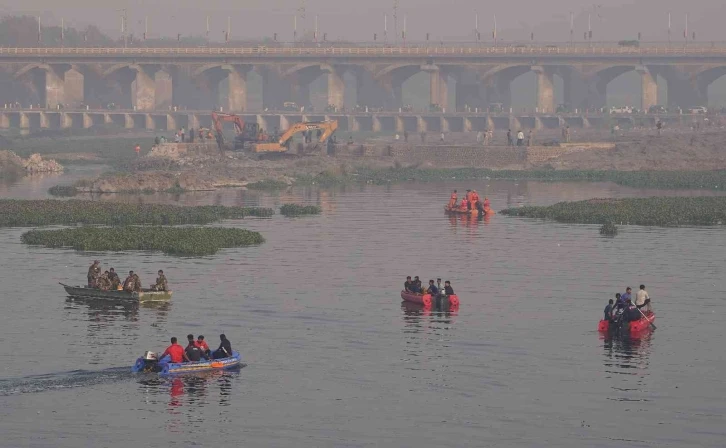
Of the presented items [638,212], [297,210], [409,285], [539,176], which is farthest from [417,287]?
[539,176]

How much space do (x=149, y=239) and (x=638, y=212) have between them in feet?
103

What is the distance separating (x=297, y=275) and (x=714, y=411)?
90.6 feet

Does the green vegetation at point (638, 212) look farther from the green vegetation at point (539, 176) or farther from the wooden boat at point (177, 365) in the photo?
the wooden boat at point (177, 365)

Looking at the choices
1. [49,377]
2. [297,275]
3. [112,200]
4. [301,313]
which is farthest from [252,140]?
[49,377]

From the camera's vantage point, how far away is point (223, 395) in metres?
40.7

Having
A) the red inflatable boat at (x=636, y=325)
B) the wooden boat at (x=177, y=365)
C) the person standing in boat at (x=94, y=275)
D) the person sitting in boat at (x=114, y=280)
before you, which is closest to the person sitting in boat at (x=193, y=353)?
the wooden boat at (x=177, y=365)

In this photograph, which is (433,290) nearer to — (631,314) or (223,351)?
(631,314)

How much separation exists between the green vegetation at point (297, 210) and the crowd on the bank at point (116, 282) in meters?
36.0

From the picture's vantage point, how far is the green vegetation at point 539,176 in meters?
116

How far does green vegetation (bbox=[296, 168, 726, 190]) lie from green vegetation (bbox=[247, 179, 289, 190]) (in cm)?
332

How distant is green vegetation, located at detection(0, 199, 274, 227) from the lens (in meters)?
82.0

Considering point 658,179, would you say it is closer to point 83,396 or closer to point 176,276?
point 176,276

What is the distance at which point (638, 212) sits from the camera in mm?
86375

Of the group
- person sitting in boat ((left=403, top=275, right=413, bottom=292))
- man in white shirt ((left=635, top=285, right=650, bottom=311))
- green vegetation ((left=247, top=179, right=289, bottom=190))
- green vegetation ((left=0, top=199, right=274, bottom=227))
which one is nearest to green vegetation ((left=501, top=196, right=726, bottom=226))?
green vegetation ((left=0, top=199, right=274, bottom=227))
